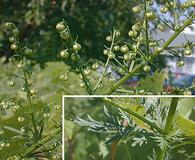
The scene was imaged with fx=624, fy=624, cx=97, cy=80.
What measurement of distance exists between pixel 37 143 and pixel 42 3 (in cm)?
505

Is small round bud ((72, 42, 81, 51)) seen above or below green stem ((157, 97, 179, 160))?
above

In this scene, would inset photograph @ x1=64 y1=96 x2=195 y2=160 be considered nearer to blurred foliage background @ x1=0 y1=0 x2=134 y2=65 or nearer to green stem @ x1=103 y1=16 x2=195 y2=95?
green stem @ x1=103 y1=16 x2=195 y2=95

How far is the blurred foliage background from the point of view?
18.4 feet

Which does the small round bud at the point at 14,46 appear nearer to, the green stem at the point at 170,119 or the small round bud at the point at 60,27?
the small round bud at the point at 60,27

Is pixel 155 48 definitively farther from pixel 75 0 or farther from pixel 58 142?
pixel 75 0

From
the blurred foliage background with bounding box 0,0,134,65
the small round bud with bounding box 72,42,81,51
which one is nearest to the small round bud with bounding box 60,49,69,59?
the small round bud with bounding box 72,42,81,51

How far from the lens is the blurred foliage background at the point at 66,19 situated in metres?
5.60

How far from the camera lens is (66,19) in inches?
221

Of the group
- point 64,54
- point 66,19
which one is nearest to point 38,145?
point 64,54

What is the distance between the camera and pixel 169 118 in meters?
0.71

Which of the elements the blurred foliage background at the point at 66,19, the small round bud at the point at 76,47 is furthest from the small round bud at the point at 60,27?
the blurred foliage background at the point at 66,19

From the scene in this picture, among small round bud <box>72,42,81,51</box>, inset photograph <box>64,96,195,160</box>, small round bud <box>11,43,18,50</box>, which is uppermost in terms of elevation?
small round bud <box>72,42,81,51</box>

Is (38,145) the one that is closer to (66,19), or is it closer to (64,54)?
(64,54)

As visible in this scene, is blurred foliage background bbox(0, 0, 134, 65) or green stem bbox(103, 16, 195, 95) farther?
blurred foliage background bbox(0, 0, 134, 65)
